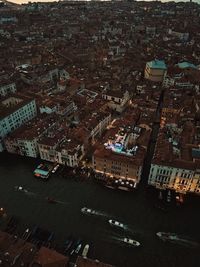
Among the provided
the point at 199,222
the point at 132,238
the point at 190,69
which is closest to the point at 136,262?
the point at 132,238

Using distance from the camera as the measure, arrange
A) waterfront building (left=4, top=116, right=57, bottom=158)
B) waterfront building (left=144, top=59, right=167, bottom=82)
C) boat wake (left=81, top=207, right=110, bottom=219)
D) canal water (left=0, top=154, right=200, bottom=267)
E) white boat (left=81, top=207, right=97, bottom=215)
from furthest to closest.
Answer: waterfront building (left=144, top=59, right=167, bottom=82) < waterfront building (left=4, top=116, right=57, bottom=158) < white boat (left=81, top=207, right=97, bottom=215) < boat wake (left=81, top=207, right=110, bottom=219) < canal water (left=0, top=154, right=200, bottom=267)

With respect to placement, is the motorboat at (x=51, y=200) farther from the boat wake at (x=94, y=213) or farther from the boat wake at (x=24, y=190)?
the boat wake at (x=94, y=213)

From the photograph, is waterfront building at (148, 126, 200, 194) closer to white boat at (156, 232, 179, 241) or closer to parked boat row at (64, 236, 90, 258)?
white boat at (156, 232, 179, 241)

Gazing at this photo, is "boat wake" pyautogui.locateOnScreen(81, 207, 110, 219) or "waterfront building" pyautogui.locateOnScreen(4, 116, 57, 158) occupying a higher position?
"waterfront building" pyautogui.locateOnScreen(4, 116, 57, 158)

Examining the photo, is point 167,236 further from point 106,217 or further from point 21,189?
point 21,189

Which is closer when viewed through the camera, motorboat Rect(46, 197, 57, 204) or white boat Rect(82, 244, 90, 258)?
white boat Rect(82, 244, 90, 258)

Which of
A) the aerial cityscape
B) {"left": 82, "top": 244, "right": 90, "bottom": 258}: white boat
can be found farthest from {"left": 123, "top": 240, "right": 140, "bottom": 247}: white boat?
{"left": 82, "top": 244, "right": 90, "bottom": 258}: white boat

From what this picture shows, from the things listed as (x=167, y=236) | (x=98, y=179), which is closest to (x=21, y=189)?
(x=98, y=179)

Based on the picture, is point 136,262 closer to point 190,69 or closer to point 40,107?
point 40,107
